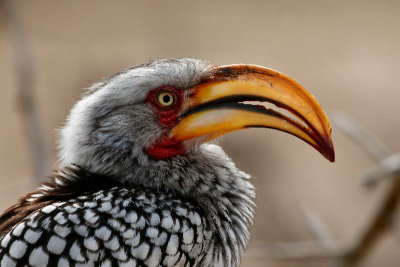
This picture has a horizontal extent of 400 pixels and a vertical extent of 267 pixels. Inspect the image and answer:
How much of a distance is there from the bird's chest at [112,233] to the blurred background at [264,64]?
197 centimetres

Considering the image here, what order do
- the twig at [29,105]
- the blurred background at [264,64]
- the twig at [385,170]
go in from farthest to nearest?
the blurred background at [264,64] → the twig at [29,105] → the twig at [385,170]

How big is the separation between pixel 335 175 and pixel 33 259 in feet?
20.0

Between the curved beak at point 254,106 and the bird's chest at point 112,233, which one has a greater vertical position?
the curved beak at point 254,106

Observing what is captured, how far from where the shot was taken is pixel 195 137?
2.90m

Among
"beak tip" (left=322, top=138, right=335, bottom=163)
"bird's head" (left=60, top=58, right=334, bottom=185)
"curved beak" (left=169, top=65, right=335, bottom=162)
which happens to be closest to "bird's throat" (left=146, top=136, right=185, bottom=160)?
"bird's head" (left=60, top=58, right=334, bottom=185)

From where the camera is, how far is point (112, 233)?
2566 millimetres

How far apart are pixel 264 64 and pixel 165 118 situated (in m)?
7.57

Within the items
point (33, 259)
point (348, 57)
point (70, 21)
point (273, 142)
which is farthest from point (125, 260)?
point (70, 21)

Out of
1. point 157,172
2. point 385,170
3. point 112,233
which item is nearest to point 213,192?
point 157,172

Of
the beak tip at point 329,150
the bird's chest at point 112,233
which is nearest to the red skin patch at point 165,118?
the bird's chest at point 112,233

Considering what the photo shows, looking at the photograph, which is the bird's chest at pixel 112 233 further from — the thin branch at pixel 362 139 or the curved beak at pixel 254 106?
the thin branch at pixel 362 139

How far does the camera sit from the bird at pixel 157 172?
2.55 metres

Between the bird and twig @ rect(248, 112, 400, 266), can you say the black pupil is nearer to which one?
the bird

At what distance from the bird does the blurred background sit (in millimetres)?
1742
